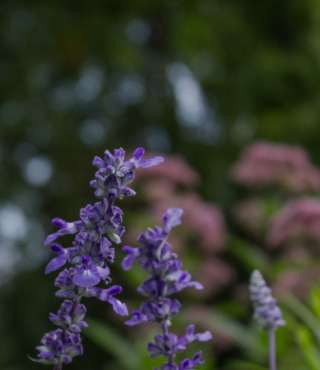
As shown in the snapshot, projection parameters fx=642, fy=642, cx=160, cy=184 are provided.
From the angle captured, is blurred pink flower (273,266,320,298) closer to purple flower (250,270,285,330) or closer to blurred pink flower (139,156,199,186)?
blurred pink flower (139,156,199,186)

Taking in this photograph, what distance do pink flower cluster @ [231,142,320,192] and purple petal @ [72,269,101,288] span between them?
116 inches

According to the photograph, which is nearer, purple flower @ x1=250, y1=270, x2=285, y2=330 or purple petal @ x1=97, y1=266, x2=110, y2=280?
purple petal @ x1=97, y1=266, x2=110, y2=280

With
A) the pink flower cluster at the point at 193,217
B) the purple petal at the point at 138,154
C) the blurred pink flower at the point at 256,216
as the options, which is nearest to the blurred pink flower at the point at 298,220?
the blurred pink flower at the point at 256,216

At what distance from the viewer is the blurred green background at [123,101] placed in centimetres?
634

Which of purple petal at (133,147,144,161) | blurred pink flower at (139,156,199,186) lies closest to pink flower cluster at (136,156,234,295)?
blurred pink flower at (139,156,199,186)

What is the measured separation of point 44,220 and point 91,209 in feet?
22.5

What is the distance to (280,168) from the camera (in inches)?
153

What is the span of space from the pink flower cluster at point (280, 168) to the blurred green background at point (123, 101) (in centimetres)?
157

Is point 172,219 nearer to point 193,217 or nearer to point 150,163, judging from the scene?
point 150,163

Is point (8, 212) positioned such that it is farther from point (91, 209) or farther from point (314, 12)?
point (91, 209)

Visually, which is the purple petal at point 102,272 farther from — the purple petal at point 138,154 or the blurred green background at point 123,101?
the blurred green background at point 123,101

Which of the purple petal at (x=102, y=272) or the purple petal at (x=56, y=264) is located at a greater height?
the purple petal at (x=56, y=264)

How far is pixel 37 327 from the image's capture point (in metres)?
6.50

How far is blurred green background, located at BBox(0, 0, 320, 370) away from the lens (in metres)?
6.34
